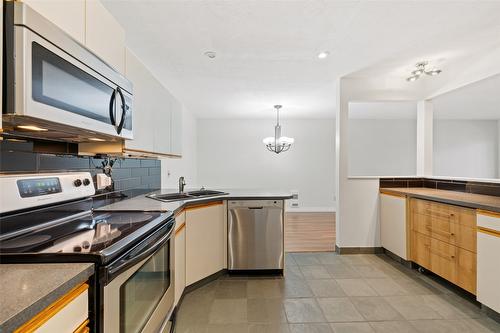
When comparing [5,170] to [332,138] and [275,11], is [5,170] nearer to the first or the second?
[275,11]

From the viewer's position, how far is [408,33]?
7.76 feet

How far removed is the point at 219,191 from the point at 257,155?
3.79 meters

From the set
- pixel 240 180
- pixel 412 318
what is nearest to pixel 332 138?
pixel 240 180

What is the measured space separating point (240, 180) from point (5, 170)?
5.66m

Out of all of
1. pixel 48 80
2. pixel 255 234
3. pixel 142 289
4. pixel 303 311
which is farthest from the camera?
pixel 255 234

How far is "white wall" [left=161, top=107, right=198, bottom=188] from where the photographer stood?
3.97 metres

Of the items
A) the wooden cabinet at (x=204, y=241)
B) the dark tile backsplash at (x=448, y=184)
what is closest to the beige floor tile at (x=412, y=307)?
the dark tile backsplash at (x=448, y=184)

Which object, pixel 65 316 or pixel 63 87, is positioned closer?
pixel 65 316

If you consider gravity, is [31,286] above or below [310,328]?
above

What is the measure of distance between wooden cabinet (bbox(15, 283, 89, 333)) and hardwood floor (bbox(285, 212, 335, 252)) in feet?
10.3

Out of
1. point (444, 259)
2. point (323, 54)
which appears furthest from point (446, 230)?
point (323, 54)

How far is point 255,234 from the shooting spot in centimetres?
273

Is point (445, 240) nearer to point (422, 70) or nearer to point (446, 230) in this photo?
point (446, 230)

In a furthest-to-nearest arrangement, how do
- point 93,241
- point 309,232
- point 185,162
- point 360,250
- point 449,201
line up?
point 185,162, point 309,232, point 360,250, point 449,201, point 93,241
